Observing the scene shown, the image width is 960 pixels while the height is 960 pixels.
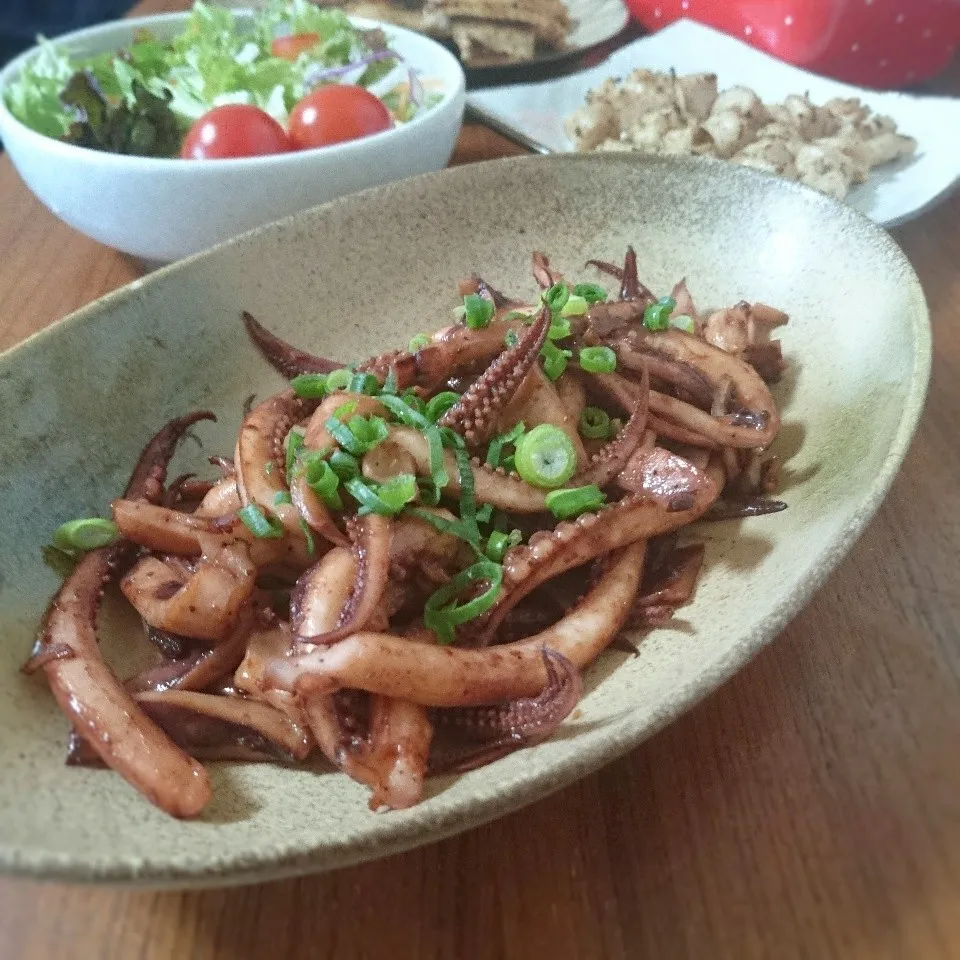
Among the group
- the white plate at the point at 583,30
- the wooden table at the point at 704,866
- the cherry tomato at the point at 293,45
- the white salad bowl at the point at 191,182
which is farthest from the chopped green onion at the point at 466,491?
the white plate at the point at 583,30

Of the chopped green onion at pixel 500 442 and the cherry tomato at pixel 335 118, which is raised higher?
the chopped green onion at pixel 500 442

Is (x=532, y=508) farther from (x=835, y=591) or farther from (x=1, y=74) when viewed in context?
(x=1, y=74)

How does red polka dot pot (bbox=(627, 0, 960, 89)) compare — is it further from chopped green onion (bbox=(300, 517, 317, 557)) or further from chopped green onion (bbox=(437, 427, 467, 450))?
Result: chopped green onion (bbox=(300, 517, 317, 557))

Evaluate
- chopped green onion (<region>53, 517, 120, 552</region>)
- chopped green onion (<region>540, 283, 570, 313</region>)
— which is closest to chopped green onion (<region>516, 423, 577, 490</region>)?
chopped green onion (<region>540, 283, 570, 313</region>)

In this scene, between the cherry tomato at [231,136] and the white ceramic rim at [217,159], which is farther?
→ the cherry tomato at [231,136]

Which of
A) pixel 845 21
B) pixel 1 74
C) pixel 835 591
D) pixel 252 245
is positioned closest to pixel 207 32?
pixel 1 74

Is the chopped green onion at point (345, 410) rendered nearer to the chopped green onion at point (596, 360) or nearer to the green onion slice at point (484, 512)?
the green onion slice at point (484, 512)

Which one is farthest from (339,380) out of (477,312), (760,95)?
(760,95)
